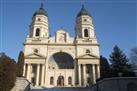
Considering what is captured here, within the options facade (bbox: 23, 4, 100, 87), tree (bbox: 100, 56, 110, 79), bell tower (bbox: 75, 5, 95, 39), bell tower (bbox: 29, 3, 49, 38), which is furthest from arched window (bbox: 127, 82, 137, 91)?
bell tower (bbox: 29, 3, 49, 38)

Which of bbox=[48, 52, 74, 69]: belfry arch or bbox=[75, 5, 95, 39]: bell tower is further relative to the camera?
bbox=[75, 5, 95, 39]: bell tower

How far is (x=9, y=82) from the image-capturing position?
28562 mm

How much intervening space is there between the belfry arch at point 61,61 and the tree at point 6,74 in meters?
21.8

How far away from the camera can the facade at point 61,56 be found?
161 feet

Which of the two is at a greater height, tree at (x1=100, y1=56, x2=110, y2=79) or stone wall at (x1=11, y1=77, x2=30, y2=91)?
tree at (x1=100, y1=56, x2=110, y2=79)

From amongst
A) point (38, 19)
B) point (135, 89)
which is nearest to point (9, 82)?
point (135, 89)

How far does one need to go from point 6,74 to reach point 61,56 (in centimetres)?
2506

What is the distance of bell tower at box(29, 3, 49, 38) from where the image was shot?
53.2m

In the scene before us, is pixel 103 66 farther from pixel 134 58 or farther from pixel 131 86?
pixel 131 86

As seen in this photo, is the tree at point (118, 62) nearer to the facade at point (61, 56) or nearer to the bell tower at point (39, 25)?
the facade at point (61, 56)

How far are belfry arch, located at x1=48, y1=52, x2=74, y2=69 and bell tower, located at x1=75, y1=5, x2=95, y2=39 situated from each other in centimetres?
490

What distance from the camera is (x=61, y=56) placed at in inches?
2074

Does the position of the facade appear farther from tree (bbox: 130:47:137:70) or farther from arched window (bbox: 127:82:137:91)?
arched window (bbox: 127:82:137:91)

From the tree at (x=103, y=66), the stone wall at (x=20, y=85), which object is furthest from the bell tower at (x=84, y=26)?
the stone wall at (x=20, y=85)
